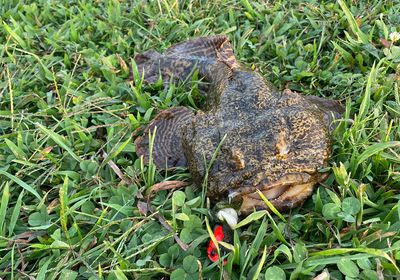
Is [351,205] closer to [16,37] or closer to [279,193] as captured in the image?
[279,193]

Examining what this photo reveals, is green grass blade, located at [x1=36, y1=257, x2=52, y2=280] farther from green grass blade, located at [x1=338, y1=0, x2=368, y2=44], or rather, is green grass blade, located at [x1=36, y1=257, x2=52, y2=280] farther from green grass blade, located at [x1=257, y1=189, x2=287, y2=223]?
green grass blade, located at [x1=338, y1=0, x2=368, y2=44]

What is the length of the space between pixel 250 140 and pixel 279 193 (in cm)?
36

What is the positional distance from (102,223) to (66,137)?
913mm

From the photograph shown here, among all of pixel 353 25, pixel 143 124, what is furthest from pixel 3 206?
pixel 353 25

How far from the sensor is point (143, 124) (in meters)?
3.56

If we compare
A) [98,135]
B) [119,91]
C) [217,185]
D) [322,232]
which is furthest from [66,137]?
[322,232]

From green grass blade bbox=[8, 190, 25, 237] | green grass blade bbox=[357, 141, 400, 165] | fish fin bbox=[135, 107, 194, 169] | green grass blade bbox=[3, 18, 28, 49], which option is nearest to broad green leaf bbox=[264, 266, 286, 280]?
green grass blade bbox=[357, 141, 400, 165]

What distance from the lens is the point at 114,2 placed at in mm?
4793

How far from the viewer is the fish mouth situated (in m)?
2.58

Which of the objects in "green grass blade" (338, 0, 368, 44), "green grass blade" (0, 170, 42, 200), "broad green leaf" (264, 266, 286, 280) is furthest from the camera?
"green grass blade" (338, 0, 368, 44)

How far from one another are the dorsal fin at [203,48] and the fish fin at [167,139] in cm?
65

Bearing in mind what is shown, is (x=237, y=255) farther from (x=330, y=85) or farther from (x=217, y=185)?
(x=330, y=85)

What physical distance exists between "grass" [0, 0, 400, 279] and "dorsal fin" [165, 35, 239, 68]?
9.4 inches

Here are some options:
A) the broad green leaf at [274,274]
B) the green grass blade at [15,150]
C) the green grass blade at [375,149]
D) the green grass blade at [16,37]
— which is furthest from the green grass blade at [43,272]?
the green grass blade at [16,37]
